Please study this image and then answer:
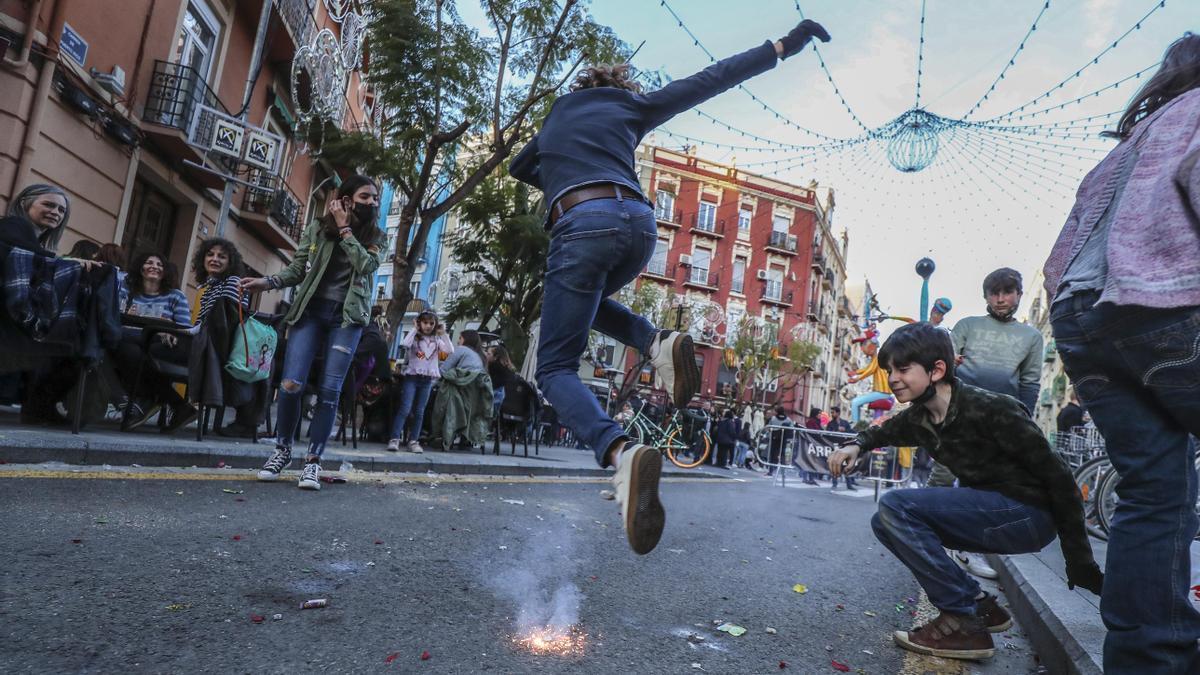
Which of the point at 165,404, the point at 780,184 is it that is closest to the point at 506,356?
the point at 165,404

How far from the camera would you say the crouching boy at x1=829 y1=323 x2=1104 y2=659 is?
2.66 m

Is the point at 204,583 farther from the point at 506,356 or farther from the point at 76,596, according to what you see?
the point at 506,356

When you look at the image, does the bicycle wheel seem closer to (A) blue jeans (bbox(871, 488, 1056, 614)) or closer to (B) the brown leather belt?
(A) blue jeans (bbox(871, 488, 1056, 614))

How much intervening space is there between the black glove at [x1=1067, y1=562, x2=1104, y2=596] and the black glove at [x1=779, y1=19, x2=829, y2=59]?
218 cm

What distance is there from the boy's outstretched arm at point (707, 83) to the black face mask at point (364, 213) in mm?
2327

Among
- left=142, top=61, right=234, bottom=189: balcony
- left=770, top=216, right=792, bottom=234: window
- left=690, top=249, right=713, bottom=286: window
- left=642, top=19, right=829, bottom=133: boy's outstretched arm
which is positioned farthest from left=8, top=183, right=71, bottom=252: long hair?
left=770, top=216, right=792, bottom=234: window

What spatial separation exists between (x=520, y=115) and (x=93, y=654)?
11065mm

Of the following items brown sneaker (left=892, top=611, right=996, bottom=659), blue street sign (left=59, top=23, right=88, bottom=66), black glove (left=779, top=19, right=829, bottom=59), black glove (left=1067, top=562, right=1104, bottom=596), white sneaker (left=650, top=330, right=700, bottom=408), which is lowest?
brown sneaker (left=892, top=611, right=996, bottom=659)

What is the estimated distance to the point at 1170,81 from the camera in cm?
216

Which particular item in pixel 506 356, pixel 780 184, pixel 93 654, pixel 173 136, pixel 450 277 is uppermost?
pixel 780 184

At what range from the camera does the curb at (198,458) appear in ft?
14.3

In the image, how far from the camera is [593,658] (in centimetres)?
216

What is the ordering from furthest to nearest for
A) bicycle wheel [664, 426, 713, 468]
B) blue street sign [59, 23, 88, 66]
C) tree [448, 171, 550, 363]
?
tree [448, 171, 550, 363] → bicycle wheel [664, 426, 713, 468] → blue street sign [59, 23, 88, 66]

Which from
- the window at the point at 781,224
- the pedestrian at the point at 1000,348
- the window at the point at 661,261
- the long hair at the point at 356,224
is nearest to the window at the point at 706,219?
the window at the point at 661,261
